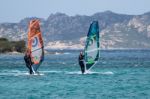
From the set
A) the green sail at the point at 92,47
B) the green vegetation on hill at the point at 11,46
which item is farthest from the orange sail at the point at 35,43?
the green vegetation on hill at the point at 11,46

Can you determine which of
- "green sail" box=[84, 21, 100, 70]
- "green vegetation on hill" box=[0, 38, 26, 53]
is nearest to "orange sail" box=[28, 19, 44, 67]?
"green sail" box=[84, 21, 100, 70]

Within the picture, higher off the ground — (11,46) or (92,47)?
(92,47)

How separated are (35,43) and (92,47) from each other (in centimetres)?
622

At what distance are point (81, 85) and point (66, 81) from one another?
4.25 meters

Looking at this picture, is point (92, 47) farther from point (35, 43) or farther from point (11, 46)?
point (11, 46)

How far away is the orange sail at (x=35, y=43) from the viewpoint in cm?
5831

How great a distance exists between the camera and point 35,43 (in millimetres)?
58625

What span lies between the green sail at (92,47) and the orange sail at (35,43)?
14.9ft

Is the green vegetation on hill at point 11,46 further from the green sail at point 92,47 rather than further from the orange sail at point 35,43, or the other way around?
the orange sail at point 35,43

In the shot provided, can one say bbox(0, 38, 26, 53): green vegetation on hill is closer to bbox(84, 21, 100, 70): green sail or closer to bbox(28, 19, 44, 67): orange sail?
bbox(84, 21, 100, 70): green sail

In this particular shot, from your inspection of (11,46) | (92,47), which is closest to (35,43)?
(92,47)

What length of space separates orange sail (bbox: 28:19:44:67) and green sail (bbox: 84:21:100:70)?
454 cm

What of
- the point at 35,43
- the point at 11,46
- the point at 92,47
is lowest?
the point at 11,46

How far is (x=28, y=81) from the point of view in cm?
5050
